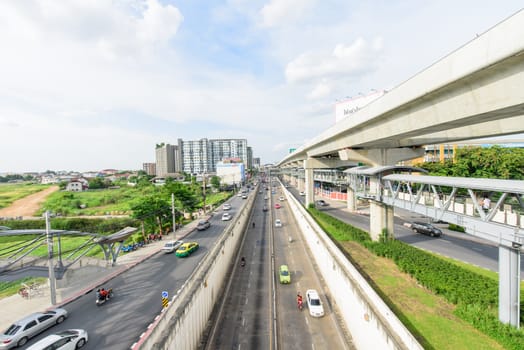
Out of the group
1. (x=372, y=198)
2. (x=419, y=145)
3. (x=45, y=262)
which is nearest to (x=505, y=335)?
(x=372, y=198)

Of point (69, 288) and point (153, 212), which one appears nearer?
point (69, 288)

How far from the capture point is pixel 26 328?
1316 cm

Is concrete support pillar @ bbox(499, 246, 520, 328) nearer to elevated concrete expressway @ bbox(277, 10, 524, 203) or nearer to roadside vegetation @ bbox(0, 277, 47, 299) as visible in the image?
elevated concrete expressway @ bbox(277, 10, 524, 203)

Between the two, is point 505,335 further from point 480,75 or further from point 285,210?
point 285,210

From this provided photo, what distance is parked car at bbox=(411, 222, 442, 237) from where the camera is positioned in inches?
1152

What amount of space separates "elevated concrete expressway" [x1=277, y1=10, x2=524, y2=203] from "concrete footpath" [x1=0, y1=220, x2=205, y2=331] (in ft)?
88.6

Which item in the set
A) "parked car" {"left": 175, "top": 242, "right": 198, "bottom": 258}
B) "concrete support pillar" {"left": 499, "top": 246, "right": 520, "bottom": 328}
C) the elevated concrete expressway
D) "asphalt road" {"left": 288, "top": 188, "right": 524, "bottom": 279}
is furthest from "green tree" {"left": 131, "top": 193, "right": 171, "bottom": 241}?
"concrete support pillar" {"left": 499, "top": 246, "right": 520, "bottom": 328}

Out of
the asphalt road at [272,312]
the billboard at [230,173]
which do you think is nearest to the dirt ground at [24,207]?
the billboard at [230,173]

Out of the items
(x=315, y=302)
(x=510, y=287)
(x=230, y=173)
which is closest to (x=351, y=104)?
(x=315, y=302)

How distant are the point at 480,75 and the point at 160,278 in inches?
997

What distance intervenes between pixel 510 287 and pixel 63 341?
21.3 meters

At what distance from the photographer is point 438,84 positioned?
11.6 metres

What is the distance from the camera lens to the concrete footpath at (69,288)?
1684 cm

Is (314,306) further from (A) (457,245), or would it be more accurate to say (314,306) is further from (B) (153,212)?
(B) (153,212)
